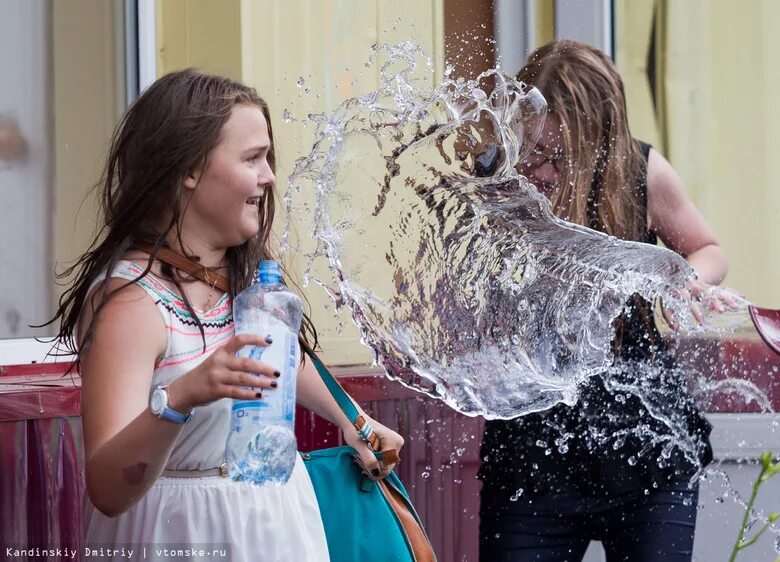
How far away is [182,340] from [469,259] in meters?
1.23

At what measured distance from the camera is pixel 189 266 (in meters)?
1.89

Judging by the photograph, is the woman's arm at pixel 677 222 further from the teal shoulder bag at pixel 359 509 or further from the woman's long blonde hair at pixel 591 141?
the teal shoulder bag at pixel 359 509

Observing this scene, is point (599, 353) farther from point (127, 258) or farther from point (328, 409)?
point (127, 258)

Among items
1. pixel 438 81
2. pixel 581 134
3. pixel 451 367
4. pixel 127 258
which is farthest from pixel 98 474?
pixel 438 81

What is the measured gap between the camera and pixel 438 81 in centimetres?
409

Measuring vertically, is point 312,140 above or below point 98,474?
above

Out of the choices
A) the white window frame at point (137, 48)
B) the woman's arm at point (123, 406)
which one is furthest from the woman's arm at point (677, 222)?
the white window frame at point (137, 48)

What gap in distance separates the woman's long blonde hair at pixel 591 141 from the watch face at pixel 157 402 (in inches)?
54.4

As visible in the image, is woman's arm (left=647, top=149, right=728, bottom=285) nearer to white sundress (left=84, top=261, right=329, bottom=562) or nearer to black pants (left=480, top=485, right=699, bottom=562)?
black pants (left=480, top=485, right=699, bottom=562)

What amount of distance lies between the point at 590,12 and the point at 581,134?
1.85 meters

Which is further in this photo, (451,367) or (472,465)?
(472,465)

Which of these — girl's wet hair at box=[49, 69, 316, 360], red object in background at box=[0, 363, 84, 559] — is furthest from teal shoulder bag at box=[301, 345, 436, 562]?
red object in background at box=[0, 363, 84, 559]

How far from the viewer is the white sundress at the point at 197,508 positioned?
174 cm

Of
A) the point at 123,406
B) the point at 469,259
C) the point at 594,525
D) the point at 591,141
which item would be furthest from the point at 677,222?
the point at 123,406
